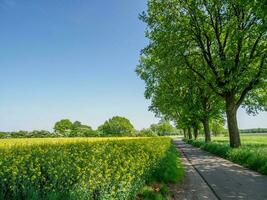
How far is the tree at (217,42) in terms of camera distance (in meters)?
19.2

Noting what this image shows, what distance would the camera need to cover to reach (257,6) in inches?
456

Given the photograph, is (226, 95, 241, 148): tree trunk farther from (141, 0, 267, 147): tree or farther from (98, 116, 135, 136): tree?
(98, 116, 135, 136): tree

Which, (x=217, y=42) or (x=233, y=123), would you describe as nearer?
(x=233, y=123)

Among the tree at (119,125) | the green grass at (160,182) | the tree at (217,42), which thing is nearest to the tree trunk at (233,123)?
the tree at (217,42)

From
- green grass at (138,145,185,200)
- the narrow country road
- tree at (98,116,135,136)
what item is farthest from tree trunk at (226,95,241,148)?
tree at (98,116,135,136)

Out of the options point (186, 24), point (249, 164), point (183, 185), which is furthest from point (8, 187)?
point (186, 24)

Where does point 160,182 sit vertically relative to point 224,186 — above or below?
above

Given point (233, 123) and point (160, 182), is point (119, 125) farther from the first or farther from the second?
point (160, 182)

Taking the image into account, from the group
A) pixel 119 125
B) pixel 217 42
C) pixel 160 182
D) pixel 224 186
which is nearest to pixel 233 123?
pixel 217 42

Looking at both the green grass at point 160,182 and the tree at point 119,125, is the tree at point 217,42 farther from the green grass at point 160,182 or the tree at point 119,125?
the tree at point 119,125

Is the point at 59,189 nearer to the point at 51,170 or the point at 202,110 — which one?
the point at 51,170

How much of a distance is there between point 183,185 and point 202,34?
49.7ft

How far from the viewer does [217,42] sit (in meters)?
23.2

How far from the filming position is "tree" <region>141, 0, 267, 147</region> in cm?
1916
